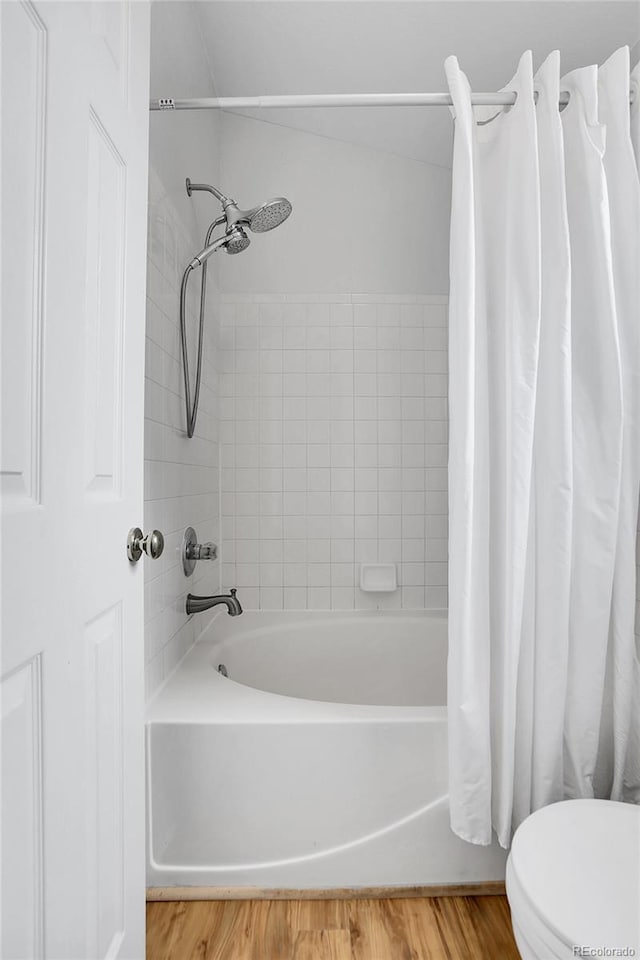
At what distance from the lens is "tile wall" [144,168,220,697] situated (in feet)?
5.03

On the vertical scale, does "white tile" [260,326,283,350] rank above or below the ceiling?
below

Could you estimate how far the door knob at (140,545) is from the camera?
1.02m

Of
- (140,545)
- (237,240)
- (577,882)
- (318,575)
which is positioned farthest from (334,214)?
(577,882)

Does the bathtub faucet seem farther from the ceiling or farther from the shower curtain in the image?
the ceiling

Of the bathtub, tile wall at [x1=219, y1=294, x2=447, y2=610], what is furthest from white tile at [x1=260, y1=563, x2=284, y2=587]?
the bathtub

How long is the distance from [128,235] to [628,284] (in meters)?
1.06

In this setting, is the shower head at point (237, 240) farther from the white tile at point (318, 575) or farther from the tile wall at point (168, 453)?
the white tile at point (318, 575)

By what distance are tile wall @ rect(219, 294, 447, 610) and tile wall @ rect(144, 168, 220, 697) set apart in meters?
0.28

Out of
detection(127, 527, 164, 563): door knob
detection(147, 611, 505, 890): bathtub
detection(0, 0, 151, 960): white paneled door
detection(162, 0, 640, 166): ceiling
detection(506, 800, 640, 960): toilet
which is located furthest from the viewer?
detection(162, 0, 640, 166): ceiling

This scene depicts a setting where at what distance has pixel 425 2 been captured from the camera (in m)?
1.73

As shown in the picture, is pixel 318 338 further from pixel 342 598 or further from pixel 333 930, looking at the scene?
pixel 333 930

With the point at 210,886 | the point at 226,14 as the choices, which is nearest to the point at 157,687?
the point at 210,886

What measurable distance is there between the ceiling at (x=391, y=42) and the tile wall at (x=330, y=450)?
73 centimetres

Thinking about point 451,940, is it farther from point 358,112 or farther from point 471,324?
point 358,112
